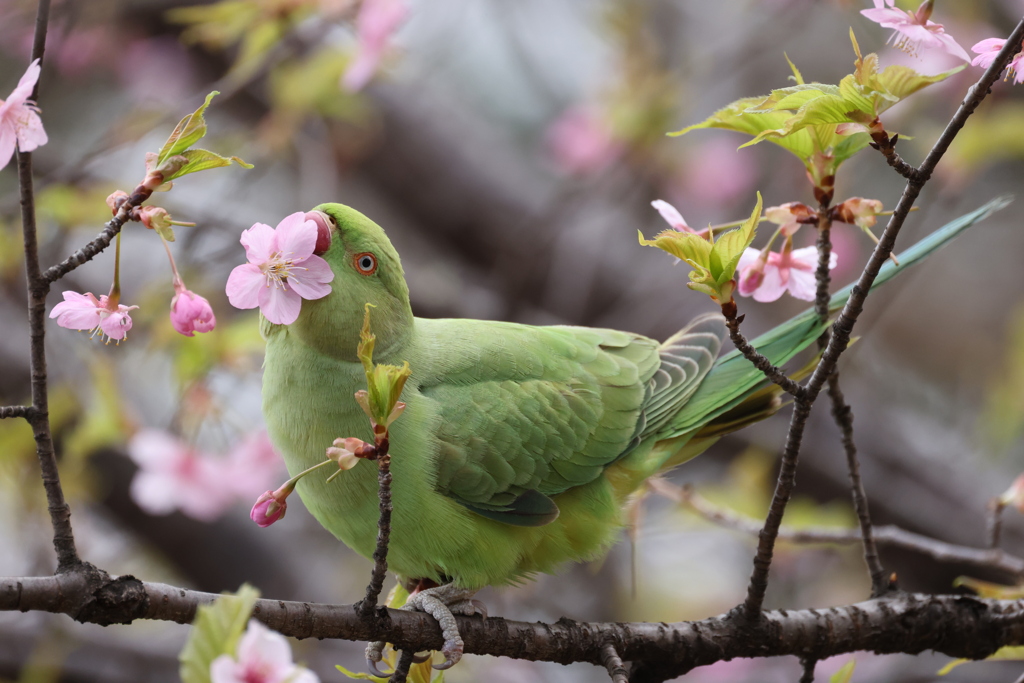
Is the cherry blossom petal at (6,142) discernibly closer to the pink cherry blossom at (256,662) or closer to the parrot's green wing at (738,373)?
the pink cherry blossom at (256,662)

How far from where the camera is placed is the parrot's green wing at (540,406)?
206cm

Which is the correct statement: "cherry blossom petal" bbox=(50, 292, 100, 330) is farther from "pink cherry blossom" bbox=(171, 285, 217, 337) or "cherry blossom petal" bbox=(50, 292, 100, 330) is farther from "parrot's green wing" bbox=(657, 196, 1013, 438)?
"parrot's green wing" bbox=(657, 196, 1013, 438)

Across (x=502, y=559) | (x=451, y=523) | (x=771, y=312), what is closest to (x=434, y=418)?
(x=451, y=523)

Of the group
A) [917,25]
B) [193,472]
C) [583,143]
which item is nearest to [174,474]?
[193,472]

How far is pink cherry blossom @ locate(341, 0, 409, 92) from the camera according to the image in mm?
3129

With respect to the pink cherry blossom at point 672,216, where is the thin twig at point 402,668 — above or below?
below

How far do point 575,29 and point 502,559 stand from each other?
5.58 m

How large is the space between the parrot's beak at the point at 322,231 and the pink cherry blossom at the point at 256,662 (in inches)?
34.4

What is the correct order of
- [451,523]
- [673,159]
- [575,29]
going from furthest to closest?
[575,29], [673,159], [451,523]

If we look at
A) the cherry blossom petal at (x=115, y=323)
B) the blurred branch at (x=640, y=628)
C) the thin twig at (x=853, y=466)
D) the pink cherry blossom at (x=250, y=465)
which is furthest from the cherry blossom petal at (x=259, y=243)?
the pink cherry blossom at (x=250, y=465)

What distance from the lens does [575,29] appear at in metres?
6.76

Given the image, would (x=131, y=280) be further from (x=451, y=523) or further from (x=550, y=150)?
(x=451, y=523)

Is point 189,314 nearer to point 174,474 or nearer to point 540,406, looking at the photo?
point 540,406

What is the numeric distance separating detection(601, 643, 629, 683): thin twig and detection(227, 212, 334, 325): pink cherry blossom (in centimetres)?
99
